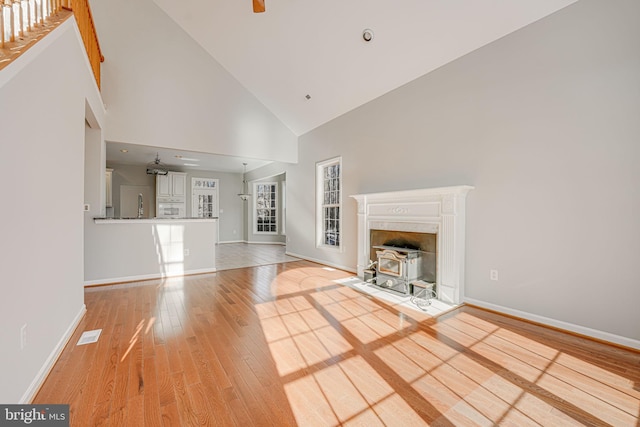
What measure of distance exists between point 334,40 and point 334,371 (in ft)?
13.8

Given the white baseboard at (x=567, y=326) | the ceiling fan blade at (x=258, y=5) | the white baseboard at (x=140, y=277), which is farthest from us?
the white baseboard at (x=140, y=277)

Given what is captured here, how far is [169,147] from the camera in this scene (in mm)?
4930

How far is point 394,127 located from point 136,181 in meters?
7.70

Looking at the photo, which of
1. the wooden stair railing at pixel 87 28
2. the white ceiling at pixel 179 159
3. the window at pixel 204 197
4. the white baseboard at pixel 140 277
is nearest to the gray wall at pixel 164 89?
the wooden stair railing at pixel 87 28

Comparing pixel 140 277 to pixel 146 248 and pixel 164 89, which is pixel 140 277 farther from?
pixel 164 89

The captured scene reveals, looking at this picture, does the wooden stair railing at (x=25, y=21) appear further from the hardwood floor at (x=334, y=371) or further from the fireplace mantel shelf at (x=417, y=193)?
the fireplace mantel shelf at (x=417, y=193)

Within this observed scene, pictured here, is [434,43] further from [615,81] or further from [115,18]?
[115,18]

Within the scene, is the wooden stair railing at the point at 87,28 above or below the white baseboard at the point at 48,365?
above

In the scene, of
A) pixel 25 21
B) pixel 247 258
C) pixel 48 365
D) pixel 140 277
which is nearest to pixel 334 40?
pixel 25 21

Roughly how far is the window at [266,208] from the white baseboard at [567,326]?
7.37 metres

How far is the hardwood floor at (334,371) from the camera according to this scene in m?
1.54

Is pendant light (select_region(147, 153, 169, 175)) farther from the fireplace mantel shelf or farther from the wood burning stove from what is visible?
the wood burning stove

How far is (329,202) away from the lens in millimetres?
5867

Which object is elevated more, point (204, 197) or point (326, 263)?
point (204, 197)
